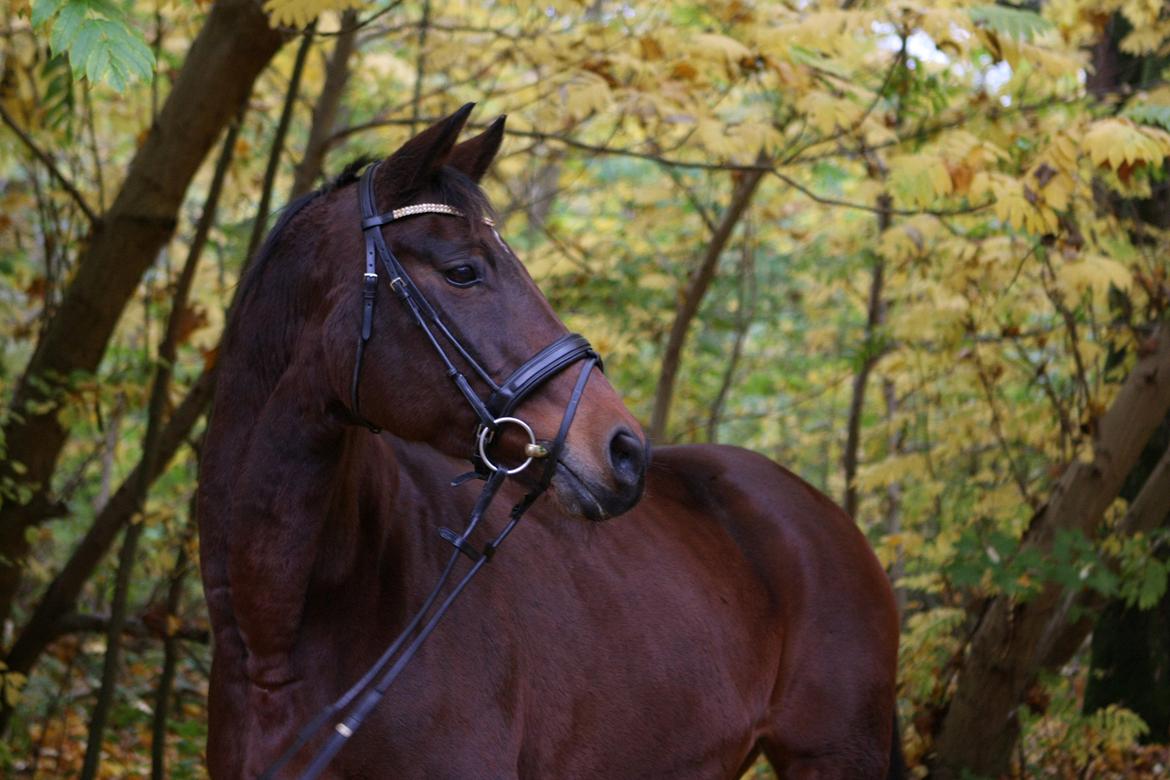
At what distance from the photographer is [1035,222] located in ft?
14.6

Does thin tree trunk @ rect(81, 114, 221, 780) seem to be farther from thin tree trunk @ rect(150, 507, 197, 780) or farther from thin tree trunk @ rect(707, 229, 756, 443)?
thin tree trunk @ rect(707, 229, 756, 443)

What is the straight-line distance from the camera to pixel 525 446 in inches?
90.5

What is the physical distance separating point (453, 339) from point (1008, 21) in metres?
3.03

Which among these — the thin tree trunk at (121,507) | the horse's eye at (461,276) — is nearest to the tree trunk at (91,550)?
the thin tree trunk at (121,507)

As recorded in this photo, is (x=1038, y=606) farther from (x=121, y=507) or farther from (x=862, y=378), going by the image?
(x=121, y=507)

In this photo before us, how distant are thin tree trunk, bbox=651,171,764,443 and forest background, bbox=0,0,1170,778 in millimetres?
21

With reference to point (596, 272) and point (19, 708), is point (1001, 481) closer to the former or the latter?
point (596, 272)

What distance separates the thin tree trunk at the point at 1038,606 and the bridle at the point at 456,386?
151 inches

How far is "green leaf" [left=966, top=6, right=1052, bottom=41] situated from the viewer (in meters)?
4.31

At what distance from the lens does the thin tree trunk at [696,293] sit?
629 centimetres

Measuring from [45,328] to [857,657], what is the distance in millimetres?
3886

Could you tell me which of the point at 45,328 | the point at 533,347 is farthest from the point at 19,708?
the point at 533,347

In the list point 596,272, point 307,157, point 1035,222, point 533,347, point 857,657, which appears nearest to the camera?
point 533,347

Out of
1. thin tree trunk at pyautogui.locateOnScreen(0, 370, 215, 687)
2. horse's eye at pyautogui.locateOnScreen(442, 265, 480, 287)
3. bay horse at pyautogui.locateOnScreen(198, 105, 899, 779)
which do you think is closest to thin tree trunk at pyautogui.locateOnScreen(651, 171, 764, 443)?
thin tree trunk at pyautogui.locateOnScreen(0, 370, 215, 687)
